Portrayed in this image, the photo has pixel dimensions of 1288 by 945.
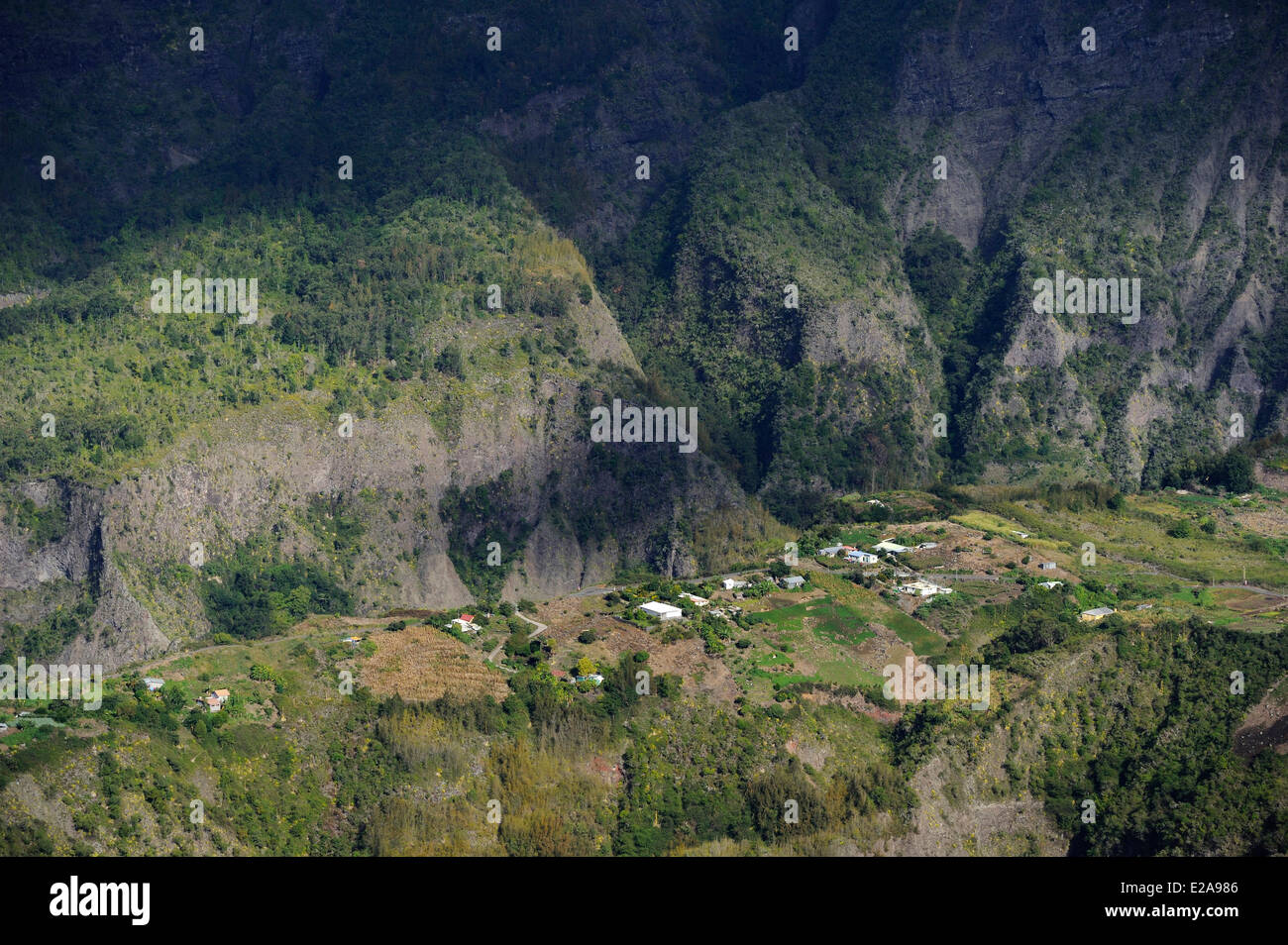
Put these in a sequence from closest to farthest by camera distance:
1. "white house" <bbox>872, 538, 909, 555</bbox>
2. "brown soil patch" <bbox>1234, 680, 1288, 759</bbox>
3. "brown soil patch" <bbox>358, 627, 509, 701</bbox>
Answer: "brown soil patch" <bbox>1234, 680, 1288, 759</bbox> → "brown soil patch" <bbox>358, 627, 509, 701</bbox> → "white house" <bbox>872, 538, 909, 555</bbox>

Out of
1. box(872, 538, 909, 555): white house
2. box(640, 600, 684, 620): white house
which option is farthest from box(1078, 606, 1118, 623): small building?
box(640, 600, 684, 620): white house

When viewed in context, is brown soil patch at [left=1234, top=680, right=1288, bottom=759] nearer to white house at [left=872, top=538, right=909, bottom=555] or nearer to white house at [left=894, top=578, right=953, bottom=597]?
white house at [left=894, top=578, right=953, bottom=597]

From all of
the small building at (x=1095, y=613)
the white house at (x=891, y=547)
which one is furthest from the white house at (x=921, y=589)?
the small building at (x=1095, y=613)

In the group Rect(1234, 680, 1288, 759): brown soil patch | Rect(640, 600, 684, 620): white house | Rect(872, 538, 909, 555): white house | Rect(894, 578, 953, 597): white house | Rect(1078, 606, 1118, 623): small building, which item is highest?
Rect(872, 538, 909, 555): white house

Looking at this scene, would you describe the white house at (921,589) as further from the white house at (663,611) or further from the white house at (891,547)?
the white house at (663,611)

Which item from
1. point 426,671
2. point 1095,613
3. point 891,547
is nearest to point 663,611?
point 426,671

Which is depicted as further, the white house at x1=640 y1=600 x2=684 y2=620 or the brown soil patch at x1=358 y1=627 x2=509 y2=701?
the white house at x1=640 y1=600 x2=684 y2=620

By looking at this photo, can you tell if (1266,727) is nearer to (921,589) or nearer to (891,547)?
(921,589)

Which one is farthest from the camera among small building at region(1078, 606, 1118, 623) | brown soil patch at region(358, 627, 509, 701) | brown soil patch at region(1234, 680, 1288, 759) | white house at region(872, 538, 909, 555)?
white house at region(872, 538, 909, 555)
